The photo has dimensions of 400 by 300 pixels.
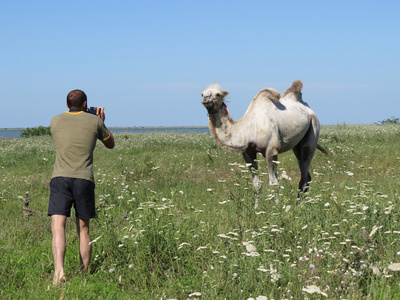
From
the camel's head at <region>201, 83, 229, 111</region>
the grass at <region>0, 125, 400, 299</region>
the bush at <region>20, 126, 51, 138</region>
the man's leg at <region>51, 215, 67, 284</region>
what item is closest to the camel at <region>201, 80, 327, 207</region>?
the camel's head at <region>201, 83, 229, 111</region>

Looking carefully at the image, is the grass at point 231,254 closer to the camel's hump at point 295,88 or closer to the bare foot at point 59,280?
the bare foot at point 59,280

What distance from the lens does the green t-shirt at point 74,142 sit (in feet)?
17.1

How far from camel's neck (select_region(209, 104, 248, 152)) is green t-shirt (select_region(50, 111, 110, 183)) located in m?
3.04

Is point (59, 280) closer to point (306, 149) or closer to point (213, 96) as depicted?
point (213, 96)

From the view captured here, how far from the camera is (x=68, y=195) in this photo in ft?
17.1

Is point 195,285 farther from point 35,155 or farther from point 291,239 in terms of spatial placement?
point 35,155

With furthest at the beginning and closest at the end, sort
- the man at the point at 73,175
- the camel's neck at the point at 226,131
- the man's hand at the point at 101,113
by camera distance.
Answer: the camel's neck at the point at 226,131 → the man's hand at the point at 101,113 → the man at the point at 73,175

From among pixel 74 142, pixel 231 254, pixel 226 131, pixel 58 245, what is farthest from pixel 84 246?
pixel 226 131

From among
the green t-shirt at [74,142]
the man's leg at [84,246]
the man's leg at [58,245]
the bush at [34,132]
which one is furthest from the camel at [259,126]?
the bush at [34,132]

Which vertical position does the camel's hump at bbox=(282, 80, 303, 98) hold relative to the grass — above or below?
above

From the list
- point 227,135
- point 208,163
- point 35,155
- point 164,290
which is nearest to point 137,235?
point 164,290

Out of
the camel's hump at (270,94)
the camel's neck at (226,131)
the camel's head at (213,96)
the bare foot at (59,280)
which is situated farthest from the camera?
the camel's hump at (270,94)

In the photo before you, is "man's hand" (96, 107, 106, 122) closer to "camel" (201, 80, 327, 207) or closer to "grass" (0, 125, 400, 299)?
"grass" (0, 125, 400, 299)

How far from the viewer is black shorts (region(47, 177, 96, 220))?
17.0 feet
